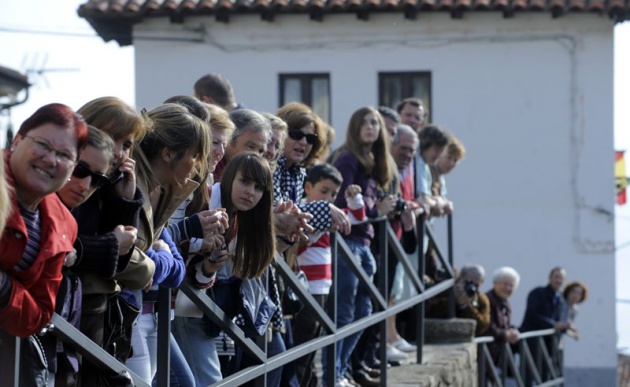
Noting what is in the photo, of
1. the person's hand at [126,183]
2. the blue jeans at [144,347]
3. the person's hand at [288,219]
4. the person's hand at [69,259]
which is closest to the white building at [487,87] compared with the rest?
the person's hand at [288,219]

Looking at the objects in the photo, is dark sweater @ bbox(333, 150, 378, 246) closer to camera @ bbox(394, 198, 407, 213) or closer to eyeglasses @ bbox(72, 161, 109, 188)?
camera @ bbox(394, 198, 407, 213)

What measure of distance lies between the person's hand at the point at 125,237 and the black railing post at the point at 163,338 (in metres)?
0.52

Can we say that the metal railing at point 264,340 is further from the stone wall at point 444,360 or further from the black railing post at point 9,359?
the stone wall at point 444,360

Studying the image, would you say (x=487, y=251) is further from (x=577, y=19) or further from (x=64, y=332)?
(x=64, y=332)

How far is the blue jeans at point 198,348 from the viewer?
4.64m

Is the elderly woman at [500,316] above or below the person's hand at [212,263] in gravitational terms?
below

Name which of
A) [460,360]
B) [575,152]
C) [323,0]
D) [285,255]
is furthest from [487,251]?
[285,255]

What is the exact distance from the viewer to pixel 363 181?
714 cm

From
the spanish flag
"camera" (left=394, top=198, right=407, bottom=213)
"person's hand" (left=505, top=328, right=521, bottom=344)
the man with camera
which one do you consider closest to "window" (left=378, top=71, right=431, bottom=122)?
the spanish flag

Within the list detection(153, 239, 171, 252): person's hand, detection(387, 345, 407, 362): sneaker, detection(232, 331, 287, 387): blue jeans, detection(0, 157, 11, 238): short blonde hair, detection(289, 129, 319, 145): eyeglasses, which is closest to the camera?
detection(0, 157, 11, 238): short blonde hair

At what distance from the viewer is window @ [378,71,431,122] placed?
17.9 m

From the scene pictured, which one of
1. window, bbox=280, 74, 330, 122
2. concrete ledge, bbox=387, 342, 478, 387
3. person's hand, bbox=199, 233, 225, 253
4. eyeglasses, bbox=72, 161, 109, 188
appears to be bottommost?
concrete ledge, bbox=387, 342, 478, 387

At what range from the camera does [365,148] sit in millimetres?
7164

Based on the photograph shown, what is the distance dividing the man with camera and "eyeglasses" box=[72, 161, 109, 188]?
6.69m
